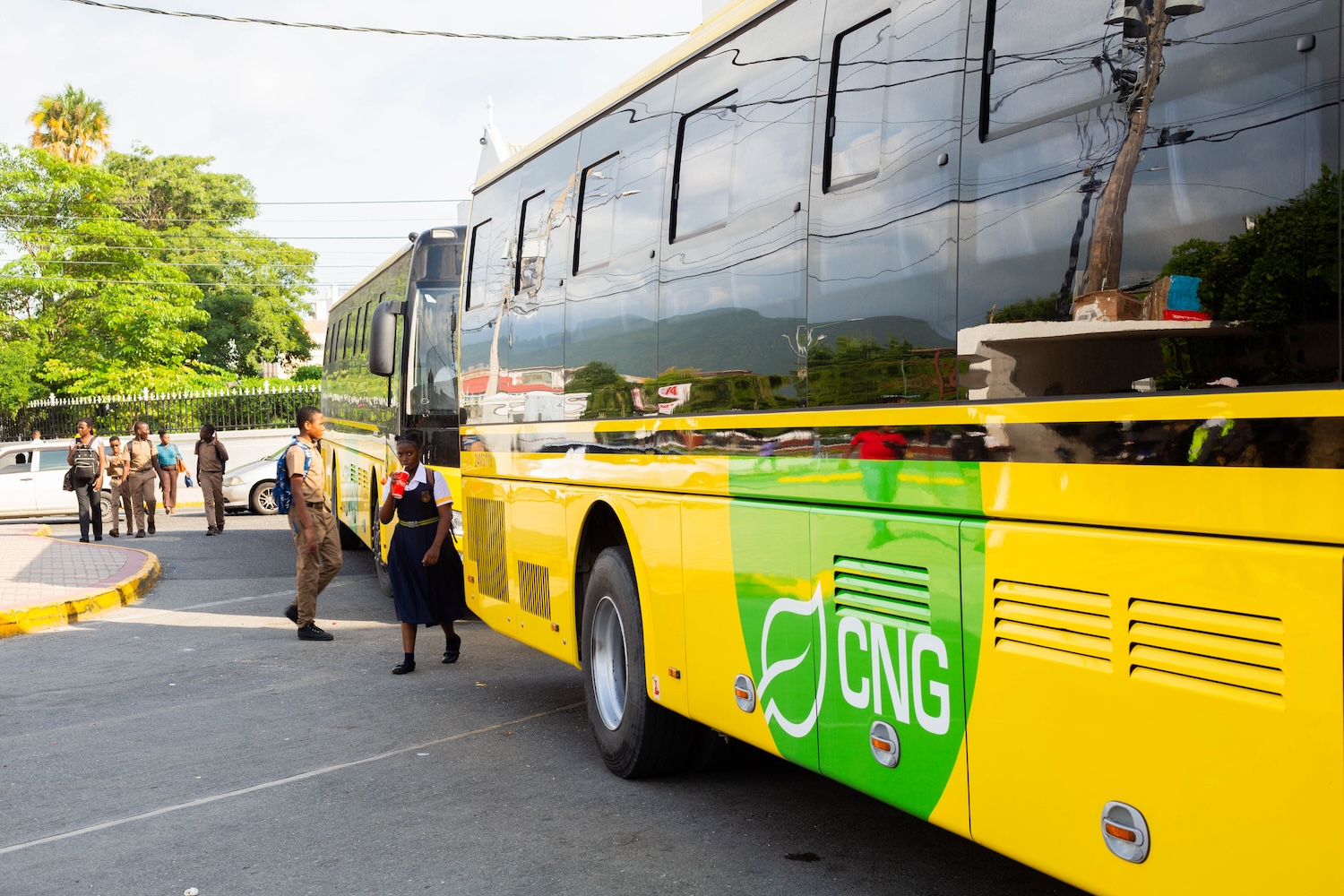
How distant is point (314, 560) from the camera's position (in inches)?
428

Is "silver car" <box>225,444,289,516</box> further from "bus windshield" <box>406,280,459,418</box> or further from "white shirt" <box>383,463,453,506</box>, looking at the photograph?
"white shirt" <box>383,463,453,506</box>

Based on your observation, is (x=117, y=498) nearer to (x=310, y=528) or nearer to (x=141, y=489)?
(x=141, y=489)

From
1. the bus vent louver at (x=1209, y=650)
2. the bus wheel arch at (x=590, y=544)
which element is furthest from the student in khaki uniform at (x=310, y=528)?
the bus vent louver at (x=1209, y=650)

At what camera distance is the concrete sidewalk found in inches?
478

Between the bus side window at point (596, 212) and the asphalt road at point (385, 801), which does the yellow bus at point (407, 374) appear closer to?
the asphalt road at point (385, 801)

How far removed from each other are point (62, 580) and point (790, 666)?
12.4 meters

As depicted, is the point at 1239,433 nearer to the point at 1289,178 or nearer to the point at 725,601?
the point at 1289,178

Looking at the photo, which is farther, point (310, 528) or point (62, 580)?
point (62, 580)

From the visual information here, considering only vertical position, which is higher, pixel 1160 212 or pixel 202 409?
pixel 1160 212

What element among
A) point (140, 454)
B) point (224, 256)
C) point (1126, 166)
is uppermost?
point (224, 256)

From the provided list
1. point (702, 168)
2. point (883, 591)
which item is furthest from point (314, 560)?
point (883, 591)

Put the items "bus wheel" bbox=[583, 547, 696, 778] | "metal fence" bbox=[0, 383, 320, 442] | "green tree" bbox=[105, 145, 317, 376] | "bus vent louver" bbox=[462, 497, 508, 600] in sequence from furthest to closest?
"green tree" bbox=[105, 145, 317, 376] < "metal fence" bbox=[0, 383, 320, 442] < "bus vent louver" bbox=[462, 497, 508, 600] < "bus wheel" bbox=[583, 547, 696, 778]

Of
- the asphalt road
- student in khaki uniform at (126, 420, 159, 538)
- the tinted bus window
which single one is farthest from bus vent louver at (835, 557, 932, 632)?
student in khaki uniform at (126, 420, 159, 538)

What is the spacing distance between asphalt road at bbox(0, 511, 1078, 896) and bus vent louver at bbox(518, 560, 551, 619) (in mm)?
697
